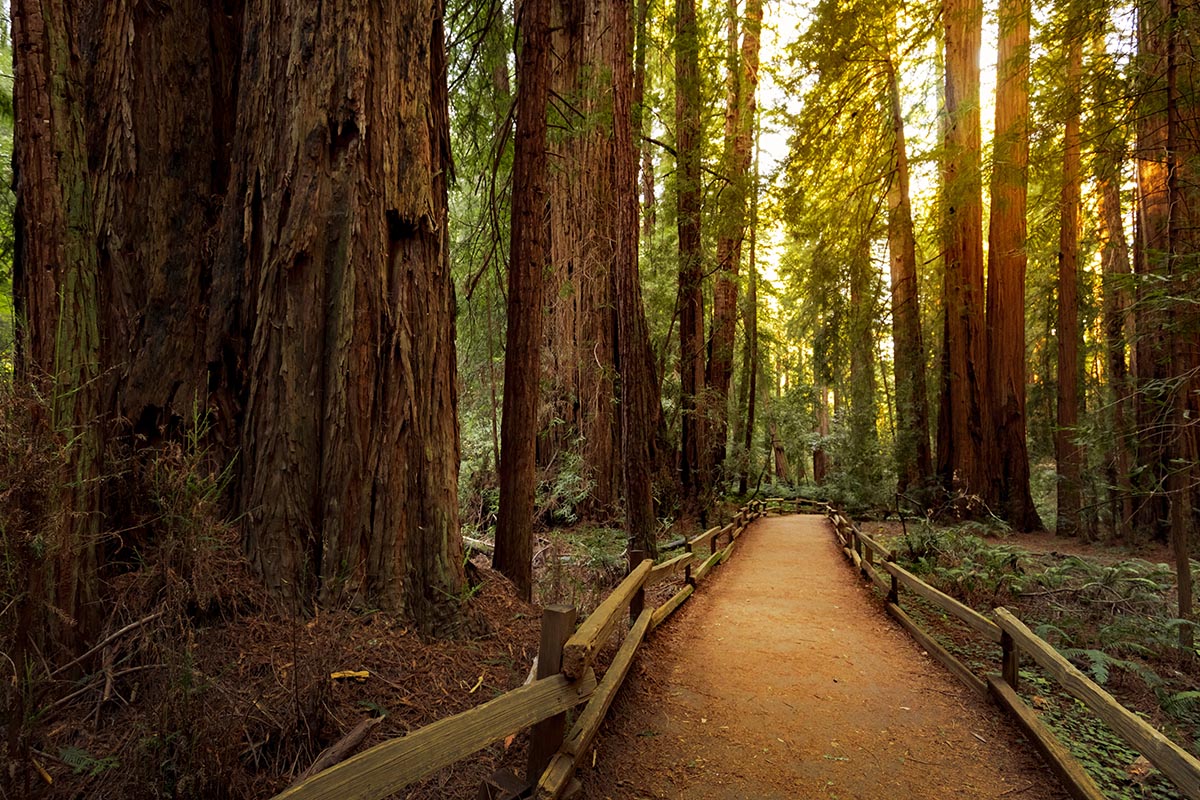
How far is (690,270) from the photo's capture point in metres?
13.0

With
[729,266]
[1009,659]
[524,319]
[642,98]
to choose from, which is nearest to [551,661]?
[524,319]

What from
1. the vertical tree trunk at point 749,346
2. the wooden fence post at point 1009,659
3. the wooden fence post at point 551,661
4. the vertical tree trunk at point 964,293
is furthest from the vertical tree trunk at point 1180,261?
the vertical tree trunk at point 749,346

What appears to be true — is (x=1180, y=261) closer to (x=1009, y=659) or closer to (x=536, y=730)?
(x=1009, y=659)

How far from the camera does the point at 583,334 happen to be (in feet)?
33.9

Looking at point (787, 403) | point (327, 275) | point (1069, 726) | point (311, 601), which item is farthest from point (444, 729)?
point (787, 403)

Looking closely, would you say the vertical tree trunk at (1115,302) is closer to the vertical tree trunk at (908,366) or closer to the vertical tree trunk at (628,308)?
the vertical tree trunk at (908,366)

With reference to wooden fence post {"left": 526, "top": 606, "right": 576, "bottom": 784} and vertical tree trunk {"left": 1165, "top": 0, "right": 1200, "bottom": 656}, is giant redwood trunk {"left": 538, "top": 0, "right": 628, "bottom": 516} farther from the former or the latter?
wooden fence post {"left": 526, "top": 606, "right": 576, "bottom": 784}

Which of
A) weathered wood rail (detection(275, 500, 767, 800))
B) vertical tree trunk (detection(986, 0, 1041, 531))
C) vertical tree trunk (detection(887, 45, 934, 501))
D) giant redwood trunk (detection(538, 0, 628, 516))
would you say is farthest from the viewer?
vertical tree trunk (detection(887, 45, 934, 501))

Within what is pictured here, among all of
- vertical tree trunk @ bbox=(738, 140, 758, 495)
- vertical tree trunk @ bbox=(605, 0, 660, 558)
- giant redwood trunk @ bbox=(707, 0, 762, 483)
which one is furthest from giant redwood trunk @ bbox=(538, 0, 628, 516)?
vertical tree trunk @ bbox=(738, 140, 758, 495)

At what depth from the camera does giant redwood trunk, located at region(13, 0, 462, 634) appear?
3.55 meters

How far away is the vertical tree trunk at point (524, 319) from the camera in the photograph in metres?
5.06

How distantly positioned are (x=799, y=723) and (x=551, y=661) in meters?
2.37

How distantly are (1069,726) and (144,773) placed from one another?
555 centimetres

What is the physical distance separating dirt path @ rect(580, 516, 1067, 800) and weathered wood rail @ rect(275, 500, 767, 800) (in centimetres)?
31
